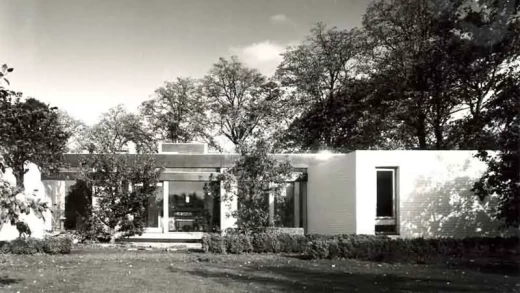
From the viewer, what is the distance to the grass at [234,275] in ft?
33.0

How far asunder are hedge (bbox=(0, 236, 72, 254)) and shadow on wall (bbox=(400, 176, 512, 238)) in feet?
35.7

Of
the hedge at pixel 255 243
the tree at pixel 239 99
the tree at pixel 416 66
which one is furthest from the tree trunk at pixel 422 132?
the hedge at pixel 255 243

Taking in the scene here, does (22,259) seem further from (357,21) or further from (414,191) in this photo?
(357,21)

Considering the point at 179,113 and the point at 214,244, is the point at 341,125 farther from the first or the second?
the point at 214,244

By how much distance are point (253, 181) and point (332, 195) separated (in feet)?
13.6

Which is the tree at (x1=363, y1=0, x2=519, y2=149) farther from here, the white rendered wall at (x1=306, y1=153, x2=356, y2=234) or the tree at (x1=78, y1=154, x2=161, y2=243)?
the tree at (x1=78, y1=154, x2=161, y2=243)

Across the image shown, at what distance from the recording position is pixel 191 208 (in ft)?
72.7

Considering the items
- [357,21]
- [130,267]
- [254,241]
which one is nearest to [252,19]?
[254,241]

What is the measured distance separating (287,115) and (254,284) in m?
30.3

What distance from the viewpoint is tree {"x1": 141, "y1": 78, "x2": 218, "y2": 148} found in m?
42.3

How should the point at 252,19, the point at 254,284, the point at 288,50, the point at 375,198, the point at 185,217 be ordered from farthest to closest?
the point at 288,50 < the point at 185,217 < the point at 375,198 < the point at 252,19 < the point at 254,284

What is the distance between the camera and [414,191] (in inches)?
748

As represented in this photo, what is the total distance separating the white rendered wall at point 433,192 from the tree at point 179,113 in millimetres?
24062

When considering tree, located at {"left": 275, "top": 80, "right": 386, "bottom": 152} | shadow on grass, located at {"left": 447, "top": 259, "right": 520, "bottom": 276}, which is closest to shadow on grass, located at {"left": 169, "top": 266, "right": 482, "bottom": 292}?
shadow on grass, located at {"left": 447, "top": 259, "right": 520, "bottom": 276}
